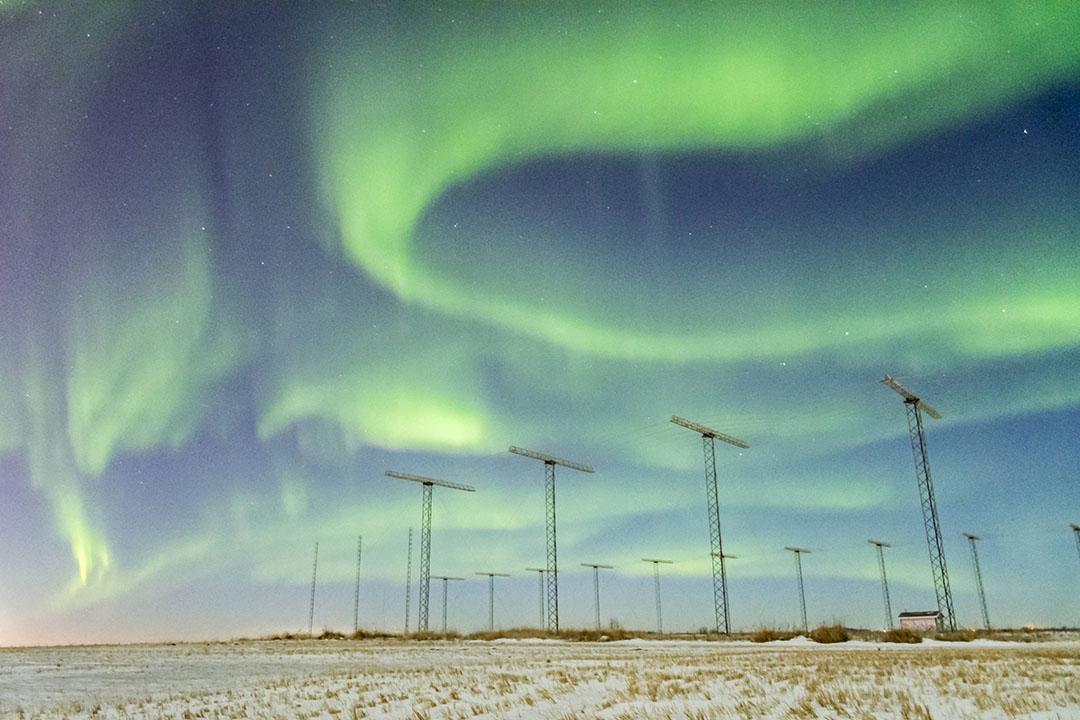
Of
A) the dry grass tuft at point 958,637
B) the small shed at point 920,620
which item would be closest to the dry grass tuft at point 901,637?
the dry grass tuft at point 958,637

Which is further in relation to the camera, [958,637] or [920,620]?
[920,620]

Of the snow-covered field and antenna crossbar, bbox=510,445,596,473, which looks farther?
antenna crossbar, bbox=510,445,596,473

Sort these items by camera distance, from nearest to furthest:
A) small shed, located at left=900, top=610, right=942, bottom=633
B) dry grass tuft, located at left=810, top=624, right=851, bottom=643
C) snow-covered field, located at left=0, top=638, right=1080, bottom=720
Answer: snow-covered field, located at left=0, top=638, right=1080, bottom=720 < dry grass tuft, located at left=810, top=624, right=851, bottom=643 < small shed, located at left=900, top=610, right=942, bottom=633

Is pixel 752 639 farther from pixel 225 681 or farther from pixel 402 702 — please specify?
pixel 402 702

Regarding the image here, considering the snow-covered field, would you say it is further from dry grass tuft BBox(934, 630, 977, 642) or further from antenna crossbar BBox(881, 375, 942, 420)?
antenna crossbar BBox(881, 375, 942, 420)

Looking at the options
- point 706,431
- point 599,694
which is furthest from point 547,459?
point 599,694

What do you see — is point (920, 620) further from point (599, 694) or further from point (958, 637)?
point (599, 694)

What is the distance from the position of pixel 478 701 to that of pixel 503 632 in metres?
85.5

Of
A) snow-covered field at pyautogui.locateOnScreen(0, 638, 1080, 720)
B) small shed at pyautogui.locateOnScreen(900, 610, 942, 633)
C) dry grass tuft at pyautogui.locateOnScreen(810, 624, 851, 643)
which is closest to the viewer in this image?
snow-covered field at pyautogui.locateOnScreen(0, 638, 1080, 720)

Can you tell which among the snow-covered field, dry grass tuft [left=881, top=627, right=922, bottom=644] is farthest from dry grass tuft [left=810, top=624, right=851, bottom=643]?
the snow-covered field

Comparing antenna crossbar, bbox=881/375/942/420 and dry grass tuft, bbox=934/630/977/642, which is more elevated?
antenna crossbar, bbox=881/375/942/420

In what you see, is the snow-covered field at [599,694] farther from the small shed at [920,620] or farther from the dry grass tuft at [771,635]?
the small shed at [920,620]

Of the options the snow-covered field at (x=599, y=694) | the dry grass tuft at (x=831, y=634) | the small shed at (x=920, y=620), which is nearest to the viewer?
the snow-covered field at (x=599, y=694)

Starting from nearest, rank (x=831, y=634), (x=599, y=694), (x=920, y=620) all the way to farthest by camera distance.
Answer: (x=599, y=694) < (x=831, y=634) < (x=920, y=620)
